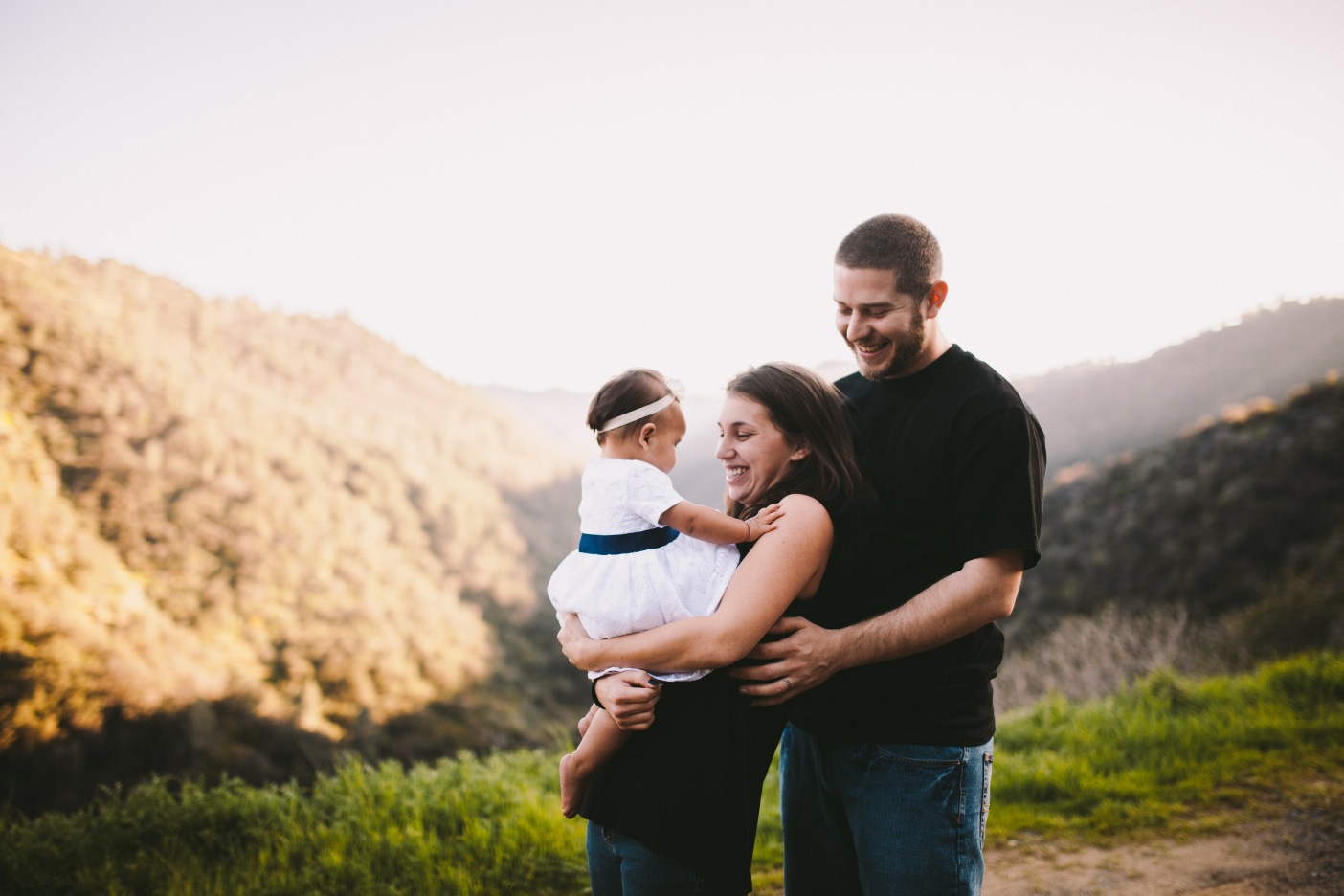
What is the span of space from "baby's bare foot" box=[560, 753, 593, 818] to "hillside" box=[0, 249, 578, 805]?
49.2ft

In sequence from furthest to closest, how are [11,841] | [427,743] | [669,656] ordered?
[427,743]
[11,841]
[669,656]

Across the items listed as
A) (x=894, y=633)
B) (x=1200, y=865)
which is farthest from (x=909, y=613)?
(x=1200, y=865)

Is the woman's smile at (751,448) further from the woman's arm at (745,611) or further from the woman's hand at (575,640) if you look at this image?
the woman's hand at (575,640)

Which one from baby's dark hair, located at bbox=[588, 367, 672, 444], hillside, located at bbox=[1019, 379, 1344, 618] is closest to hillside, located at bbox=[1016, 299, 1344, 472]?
hillside, located at bbox=[1019, 379, 1344, 618]

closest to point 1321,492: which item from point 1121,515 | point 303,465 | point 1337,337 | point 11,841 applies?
point 1121,515

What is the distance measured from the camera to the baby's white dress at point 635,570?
182 centimetres

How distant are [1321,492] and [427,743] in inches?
1053

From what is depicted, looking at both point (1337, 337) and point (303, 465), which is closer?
point (303, 465)

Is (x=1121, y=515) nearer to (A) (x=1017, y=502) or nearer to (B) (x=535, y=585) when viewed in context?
(B) (x=535, y=585)

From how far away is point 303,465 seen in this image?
25625 mm

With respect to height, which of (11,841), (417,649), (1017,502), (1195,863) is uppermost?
(1017,502)

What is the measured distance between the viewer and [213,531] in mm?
20719

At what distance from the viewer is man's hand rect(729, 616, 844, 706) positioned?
1747 millimetres

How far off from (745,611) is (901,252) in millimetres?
1137
